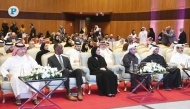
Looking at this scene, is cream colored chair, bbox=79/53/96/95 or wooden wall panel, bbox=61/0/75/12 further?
wooden wall panel, bbox=61/0/75/12

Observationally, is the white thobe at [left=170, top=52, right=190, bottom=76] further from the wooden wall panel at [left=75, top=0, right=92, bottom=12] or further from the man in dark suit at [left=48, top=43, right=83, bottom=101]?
the wooden wall panel at [left=75, top=0, right=92, bottom=12]

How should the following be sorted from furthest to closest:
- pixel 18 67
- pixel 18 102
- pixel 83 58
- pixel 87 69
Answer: pixel 83 58, pixel 87 69, pixel 18 67, pixel 18 102

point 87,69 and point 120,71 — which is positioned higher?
point 87,69

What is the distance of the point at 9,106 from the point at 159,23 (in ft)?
52.9

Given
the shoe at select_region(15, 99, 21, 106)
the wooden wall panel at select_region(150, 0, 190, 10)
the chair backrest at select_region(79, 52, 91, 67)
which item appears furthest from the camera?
the wooden wall panel at select_region(150, 0, 190, 10)

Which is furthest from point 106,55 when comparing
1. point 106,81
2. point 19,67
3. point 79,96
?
point 19,67

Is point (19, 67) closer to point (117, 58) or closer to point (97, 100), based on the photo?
point (97, 100)

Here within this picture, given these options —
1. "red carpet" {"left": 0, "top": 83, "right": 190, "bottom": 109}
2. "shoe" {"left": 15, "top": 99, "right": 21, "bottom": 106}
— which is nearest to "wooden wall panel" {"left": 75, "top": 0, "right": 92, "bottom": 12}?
"red carpet" {"left": 0, "top": 83, "right": 190, "bottom": 109}

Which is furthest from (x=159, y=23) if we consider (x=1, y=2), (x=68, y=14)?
(x=1, y=2)

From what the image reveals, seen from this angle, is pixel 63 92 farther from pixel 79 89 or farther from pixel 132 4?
pixel 132 4

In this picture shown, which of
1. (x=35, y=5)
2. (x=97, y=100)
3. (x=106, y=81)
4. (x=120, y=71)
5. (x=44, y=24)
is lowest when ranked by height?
(x=97, y=100)

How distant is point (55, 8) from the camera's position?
2489 centimetres

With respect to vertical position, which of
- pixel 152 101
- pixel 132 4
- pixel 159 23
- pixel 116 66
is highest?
pixel 132 4

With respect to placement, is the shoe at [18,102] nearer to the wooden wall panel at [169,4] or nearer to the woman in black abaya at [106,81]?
the woman in black abaya at [106,81]
